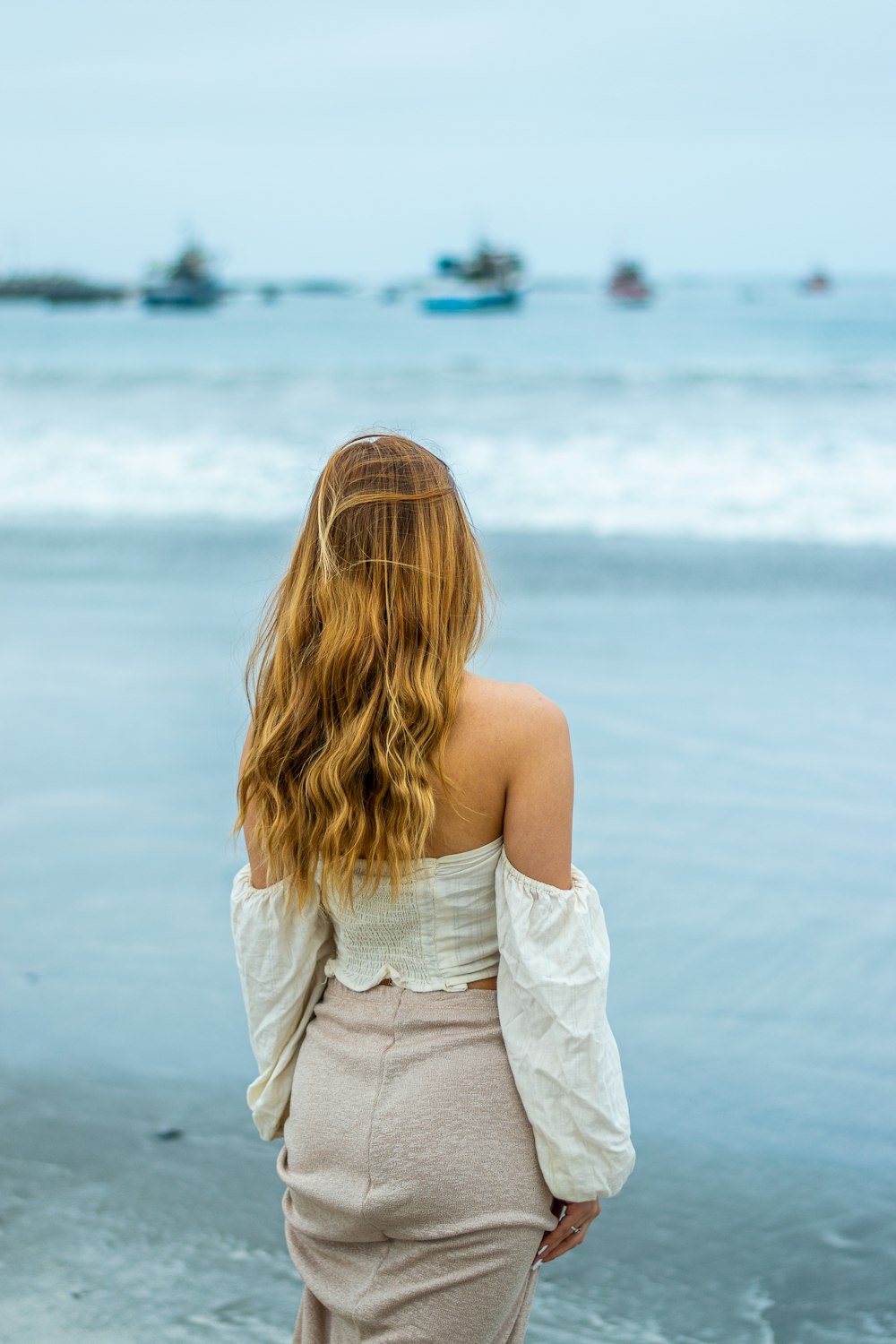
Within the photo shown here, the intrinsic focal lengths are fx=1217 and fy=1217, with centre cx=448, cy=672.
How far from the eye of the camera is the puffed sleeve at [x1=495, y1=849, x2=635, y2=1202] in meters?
1.28

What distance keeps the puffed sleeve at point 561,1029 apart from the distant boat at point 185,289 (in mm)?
40470

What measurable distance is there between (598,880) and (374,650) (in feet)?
7.78

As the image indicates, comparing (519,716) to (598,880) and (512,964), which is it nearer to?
(512,964)

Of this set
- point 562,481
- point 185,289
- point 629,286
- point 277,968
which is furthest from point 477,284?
point 277,968

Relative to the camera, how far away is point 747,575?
23.9 ft

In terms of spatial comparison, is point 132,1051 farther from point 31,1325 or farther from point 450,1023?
point 450,1023

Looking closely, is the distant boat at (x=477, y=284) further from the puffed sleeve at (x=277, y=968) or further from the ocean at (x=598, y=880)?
the puffed sleeve at (x=277, y=968)

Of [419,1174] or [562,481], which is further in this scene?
[562,481]

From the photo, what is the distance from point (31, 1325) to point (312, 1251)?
854 millimetres

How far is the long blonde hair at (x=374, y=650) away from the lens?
1267 mm

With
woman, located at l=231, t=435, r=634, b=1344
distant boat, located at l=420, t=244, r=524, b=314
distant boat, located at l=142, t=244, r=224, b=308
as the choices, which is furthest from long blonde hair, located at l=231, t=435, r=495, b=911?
distant boat, located at l=142, t=244, r=224, b=308

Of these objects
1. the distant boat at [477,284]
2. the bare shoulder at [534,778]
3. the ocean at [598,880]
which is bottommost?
the ocean at [598,880]

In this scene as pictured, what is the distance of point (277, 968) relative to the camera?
1.45 meters

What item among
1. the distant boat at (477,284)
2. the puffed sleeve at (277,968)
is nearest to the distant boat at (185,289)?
the distant boat at (477,284)
